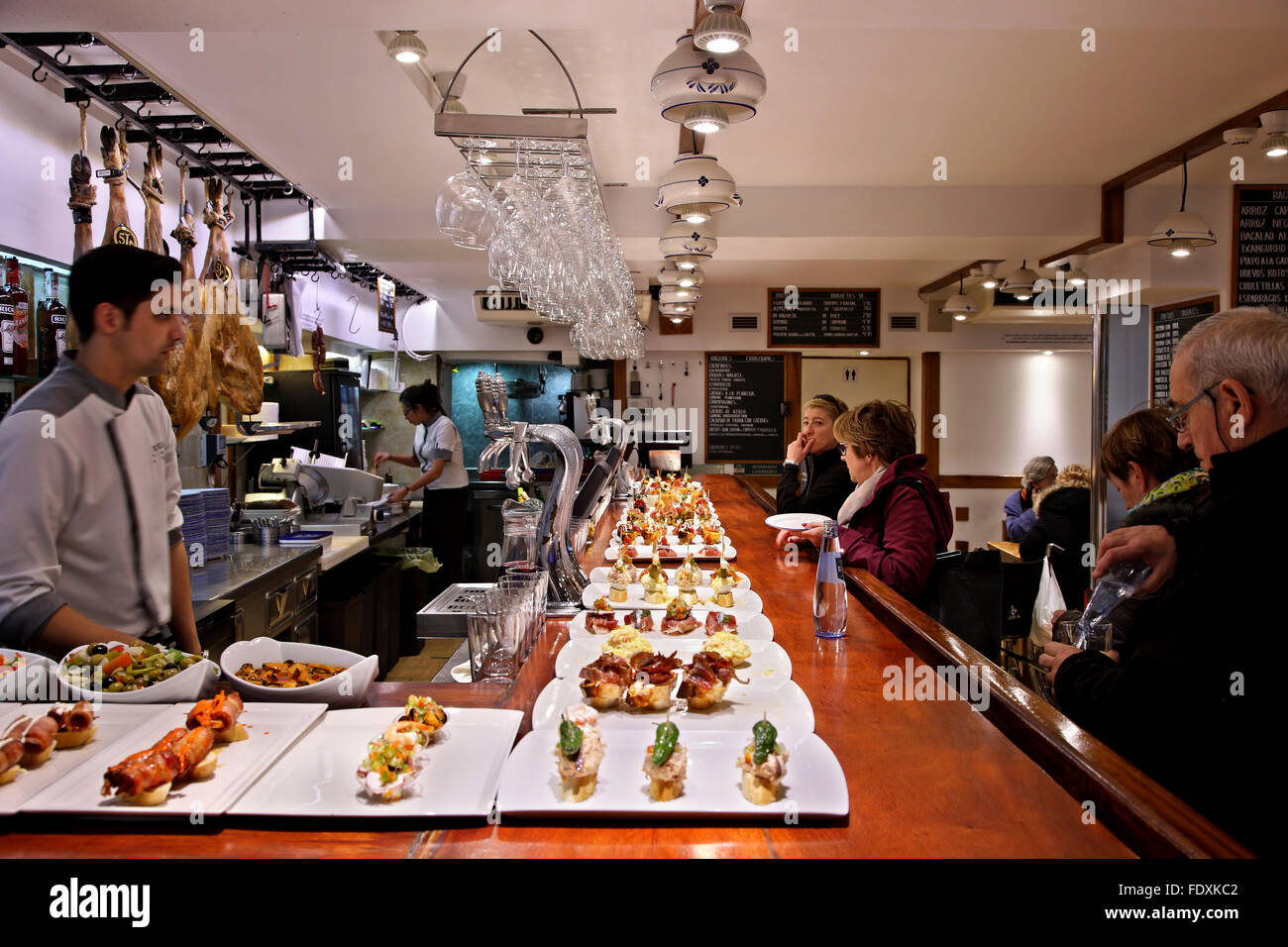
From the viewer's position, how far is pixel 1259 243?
494cm

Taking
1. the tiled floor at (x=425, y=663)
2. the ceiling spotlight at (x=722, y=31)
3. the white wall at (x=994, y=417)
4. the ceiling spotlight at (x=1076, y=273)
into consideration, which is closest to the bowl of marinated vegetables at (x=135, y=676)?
the ceiling spotlight at (x=722, y=31)

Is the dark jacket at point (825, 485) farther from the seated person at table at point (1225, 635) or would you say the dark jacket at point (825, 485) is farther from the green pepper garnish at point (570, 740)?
the green pepper garnish at point (570, 740)

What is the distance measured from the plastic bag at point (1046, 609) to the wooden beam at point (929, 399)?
259 inches

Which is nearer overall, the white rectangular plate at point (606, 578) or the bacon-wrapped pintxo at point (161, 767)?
the bacon-wrapped pintxo at point (161, 767)

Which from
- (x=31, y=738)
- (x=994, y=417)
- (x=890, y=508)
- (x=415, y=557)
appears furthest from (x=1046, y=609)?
(x=994, y=417)

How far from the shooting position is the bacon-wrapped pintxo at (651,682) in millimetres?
1387

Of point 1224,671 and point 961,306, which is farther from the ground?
point 961,306

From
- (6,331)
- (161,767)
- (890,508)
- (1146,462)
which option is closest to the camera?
(161,767)

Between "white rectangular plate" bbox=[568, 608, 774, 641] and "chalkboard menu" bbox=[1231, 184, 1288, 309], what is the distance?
450 cm

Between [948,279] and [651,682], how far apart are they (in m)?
7.04

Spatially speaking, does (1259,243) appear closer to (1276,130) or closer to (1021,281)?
(1021,281)

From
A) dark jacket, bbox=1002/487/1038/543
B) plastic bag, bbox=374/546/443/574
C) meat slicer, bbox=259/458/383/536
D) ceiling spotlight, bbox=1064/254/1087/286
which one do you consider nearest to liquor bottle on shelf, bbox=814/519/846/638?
meat slicer, bbox=259/458/383/536

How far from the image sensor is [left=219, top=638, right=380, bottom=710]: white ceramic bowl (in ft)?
4.48
